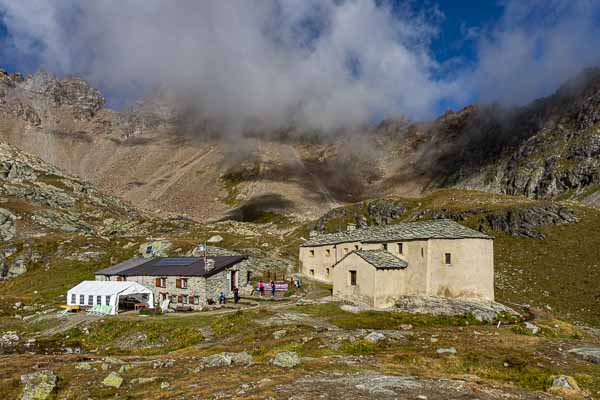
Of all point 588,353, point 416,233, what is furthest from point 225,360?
point 416,233

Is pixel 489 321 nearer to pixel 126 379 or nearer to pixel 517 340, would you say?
pixel 517 340

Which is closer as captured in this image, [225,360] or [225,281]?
[225,360]

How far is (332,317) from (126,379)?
20.6m

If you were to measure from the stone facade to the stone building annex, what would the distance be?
13643 millimetres

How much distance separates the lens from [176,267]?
54938 mm

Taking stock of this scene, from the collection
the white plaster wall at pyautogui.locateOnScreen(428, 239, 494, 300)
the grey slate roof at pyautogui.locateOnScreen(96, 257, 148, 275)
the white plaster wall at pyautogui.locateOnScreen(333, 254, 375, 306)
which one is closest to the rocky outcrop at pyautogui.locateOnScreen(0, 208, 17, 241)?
the grey slate roof at pyautogui.locateOnScreen(96, 257, 148, 275)

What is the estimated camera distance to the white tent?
5019 centimetres

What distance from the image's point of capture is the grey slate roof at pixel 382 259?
4412 centimetres

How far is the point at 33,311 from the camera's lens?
53.1m

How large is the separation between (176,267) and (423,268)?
2979 centimetres

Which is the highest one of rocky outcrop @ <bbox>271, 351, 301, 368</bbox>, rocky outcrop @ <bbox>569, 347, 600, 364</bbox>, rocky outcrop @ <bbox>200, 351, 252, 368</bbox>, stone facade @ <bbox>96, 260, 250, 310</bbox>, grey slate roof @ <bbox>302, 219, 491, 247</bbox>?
grey slate roof @ <bbox>302, 219, 491, 247</bbox>

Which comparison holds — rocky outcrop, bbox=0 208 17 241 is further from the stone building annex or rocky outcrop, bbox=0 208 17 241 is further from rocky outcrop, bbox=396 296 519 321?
rocky outcrop, bbox=396 296 519 321

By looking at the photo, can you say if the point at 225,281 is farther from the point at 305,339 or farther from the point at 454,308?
the point at 454,308

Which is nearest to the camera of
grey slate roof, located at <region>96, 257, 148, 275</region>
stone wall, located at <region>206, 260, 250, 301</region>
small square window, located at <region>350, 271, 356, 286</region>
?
small square window, located at <region>350, 271, 356, 286</region>
